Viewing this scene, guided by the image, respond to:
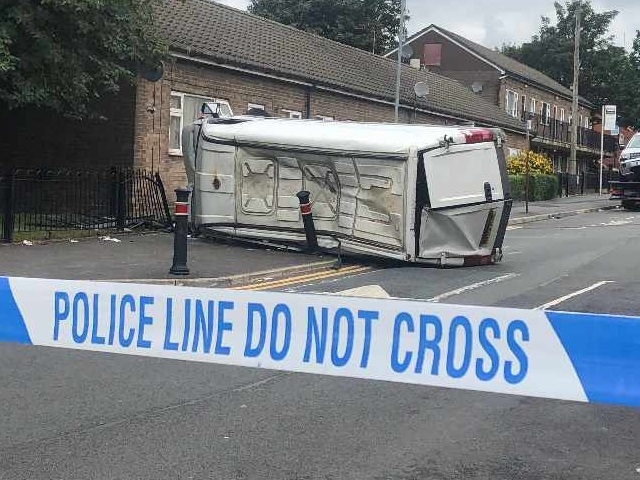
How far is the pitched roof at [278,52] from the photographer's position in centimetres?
2158

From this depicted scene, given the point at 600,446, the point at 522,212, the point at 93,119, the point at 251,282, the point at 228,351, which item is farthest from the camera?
the point at 522,212

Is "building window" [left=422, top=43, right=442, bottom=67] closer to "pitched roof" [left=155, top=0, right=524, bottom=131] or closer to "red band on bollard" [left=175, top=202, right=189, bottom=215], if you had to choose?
"pitched roof" [left=155, top=0, right=524, bottom=131]

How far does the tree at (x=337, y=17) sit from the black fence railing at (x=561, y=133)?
12.3 meters

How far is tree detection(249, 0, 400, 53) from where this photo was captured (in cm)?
5412

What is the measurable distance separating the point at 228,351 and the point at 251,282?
7.48 m

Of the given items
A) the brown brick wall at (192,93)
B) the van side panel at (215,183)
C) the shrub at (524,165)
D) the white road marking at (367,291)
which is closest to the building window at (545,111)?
the shrub at (524,165)

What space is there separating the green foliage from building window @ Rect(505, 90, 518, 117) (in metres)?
15.3

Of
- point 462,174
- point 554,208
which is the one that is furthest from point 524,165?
point 462,174

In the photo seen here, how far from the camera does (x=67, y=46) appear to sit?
15.3 meters

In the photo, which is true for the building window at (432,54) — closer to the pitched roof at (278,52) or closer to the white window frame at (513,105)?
the white window frame at (513,105)

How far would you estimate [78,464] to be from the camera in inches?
172

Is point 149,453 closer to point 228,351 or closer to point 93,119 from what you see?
point 228,351

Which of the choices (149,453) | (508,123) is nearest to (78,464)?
(149,453)

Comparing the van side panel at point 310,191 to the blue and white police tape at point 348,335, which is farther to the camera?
the van side panel at point 310,191
